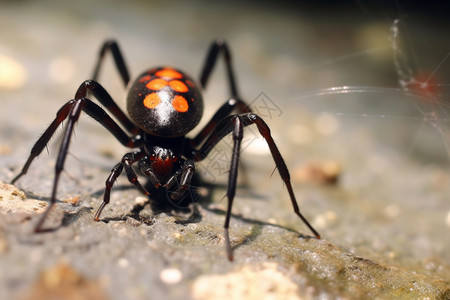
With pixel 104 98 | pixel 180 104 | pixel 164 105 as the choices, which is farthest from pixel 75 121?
pixel 180 104

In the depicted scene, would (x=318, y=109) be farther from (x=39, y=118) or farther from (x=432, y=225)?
(x=39, y=118)

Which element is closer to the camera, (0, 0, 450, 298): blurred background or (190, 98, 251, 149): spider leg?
(190, 98, 251, 149): spider leg

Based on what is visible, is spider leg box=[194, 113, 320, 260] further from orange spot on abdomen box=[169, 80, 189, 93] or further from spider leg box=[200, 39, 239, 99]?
spider leg box=[200, 39, 239, 99]

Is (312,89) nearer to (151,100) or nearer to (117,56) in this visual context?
(117,56)

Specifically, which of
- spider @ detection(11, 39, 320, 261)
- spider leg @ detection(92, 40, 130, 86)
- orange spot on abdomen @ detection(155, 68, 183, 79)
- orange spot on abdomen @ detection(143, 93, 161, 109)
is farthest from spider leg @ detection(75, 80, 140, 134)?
spider leg @ detection(92, 40, 130, 86)

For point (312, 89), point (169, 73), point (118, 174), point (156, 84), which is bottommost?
point (118, 174)

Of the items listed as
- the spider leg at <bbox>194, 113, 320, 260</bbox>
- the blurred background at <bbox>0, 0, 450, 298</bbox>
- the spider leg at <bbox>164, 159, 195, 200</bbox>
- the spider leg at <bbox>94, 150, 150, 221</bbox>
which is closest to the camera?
the spider leg at <bbox>194, 113, 320, 260</bbox>
